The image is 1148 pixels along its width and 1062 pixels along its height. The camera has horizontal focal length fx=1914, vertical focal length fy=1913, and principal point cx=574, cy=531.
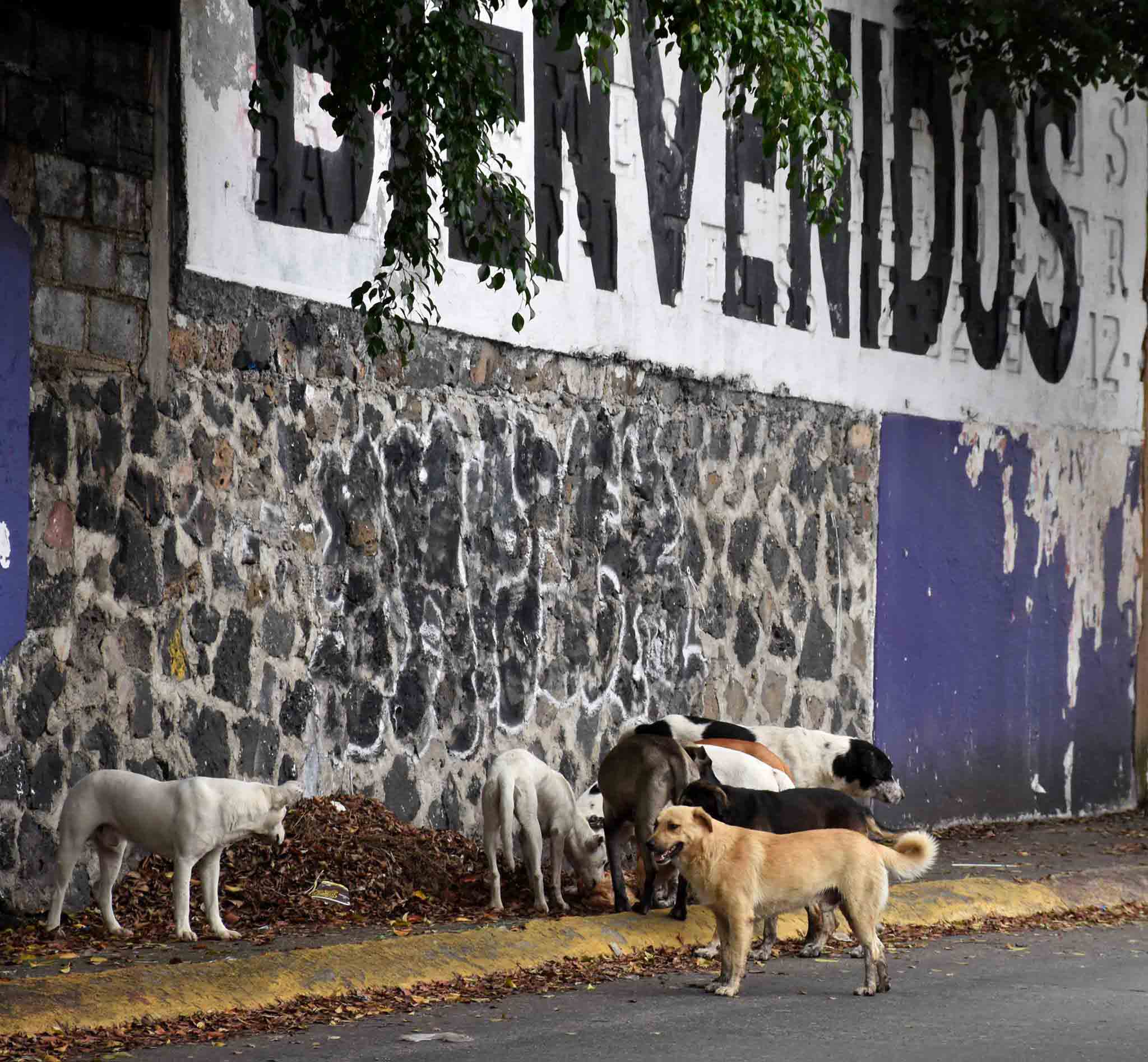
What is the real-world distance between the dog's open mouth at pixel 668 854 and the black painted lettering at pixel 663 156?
5650mm

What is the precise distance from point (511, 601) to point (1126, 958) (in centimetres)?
425

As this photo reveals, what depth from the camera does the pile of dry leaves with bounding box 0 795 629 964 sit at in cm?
912

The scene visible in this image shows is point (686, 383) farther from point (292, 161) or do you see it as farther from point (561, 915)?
point (561, 915)

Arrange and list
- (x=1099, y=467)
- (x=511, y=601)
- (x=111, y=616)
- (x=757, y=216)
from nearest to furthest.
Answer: (x=111, y=616) → (x=511, y=601) → (x=757, y=216) → (x=1099, y=467)

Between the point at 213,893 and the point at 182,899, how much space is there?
15cm

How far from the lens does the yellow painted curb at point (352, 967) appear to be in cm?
721

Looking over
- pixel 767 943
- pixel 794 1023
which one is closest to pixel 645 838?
pixel 767 943

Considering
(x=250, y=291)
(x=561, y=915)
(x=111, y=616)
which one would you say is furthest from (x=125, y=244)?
(x=561, y=915)

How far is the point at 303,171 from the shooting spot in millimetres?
10680

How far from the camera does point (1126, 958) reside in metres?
9.64

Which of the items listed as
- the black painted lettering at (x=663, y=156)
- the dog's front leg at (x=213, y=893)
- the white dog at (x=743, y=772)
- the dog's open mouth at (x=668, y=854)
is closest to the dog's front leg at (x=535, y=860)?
the white dog at (x=743, y=772)

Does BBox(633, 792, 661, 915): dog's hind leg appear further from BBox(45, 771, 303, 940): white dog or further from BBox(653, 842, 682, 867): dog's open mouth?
BBox(45, 771, 303, 940): white dog

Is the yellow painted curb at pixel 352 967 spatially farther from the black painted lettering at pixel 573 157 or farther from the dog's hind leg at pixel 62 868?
the black painted lettering at pixel 573 157

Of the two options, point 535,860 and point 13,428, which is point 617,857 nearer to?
point 535,860
